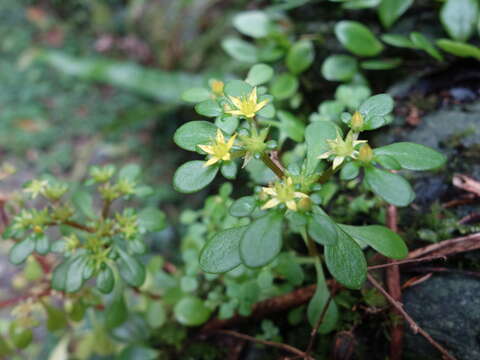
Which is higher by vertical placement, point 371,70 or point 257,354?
point 371,70

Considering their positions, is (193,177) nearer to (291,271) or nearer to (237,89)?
(237,89)

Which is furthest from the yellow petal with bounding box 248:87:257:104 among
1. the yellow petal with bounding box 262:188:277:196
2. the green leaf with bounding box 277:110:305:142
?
the green leaf with bounding box 277:110:305:142

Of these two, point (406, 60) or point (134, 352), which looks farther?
point (406, 60)

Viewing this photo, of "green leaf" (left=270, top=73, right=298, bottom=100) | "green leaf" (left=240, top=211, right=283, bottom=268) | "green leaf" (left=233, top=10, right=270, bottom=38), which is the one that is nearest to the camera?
"green leaf" (left=240, top=211, right=283, bottom=268)

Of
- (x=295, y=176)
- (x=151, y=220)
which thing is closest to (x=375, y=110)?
(x=295, y=176)

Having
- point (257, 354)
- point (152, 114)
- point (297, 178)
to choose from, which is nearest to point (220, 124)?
point (297, 178)

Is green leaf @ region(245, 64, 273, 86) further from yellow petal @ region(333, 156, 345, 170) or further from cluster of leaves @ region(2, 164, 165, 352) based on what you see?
cluster of leaves @ region(2, 164, 165, 352)

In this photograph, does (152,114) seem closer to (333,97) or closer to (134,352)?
(333,97)
